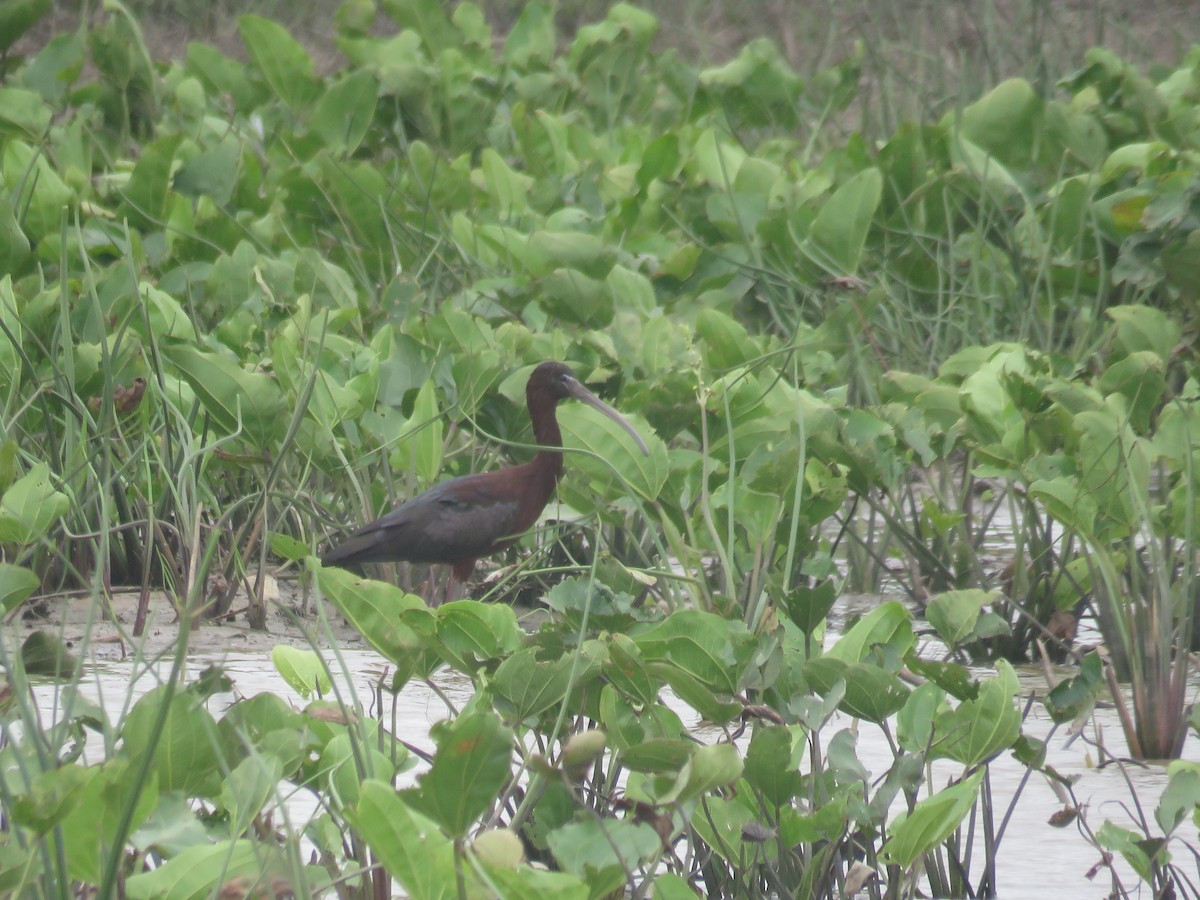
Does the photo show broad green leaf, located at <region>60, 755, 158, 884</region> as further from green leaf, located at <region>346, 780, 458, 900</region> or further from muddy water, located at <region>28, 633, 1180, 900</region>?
muddy water, located at <region>28, 633, 1180, 900</region>

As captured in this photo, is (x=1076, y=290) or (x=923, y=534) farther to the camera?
(x=1076, y=290)

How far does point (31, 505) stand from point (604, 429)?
0.85 meters

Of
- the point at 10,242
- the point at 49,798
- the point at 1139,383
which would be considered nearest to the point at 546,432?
the point at 10,242

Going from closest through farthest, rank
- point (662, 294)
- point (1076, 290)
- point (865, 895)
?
point (865, 895) → point (1076, 290) → point (662, 294)

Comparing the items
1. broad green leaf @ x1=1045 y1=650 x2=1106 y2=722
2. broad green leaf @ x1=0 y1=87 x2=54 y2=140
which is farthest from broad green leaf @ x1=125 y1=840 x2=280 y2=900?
broad green leaf @ x1=0 y1=87 x2=54 y2=140

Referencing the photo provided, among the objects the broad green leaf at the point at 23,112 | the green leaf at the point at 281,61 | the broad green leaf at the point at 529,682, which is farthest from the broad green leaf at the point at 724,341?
the green leaf at the point at 281,61

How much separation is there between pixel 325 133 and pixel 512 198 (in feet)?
2.45

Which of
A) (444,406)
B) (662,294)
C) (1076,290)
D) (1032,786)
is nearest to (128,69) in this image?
(662,294)

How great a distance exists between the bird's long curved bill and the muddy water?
493 millimetres

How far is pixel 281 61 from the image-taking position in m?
5.89

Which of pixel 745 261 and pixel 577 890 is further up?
pixel 577 890

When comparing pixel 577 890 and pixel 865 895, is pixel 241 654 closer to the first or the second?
pixel 865 895

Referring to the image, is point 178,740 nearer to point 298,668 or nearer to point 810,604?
point 298,668

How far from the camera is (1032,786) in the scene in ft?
8.75
